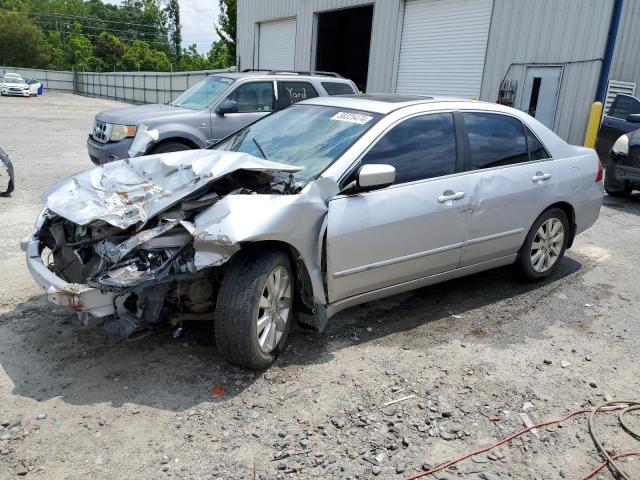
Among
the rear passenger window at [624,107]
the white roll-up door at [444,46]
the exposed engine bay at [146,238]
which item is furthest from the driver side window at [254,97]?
the white roll-up door at [444,46]

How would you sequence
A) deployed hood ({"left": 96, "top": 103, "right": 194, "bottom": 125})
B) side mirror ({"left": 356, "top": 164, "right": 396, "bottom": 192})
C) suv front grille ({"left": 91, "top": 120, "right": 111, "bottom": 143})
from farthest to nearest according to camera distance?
suv front grille ({"left": 91, "top": 120, "right": 111, "bottom": 143}) < deployed hood ({"left": 96, "top": 103, "right": 194, "bottom": 125}) < side mirror ({"left": 356, "top": 164, "right": 396, "bottom": 192})

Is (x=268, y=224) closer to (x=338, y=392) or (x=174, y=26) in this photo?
(x=338, y=392)

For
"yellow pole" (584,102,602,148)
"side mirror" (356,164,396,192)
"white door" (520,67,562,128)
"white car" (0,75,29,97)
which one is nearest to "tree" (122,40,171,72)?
"white car" (0,75,29,97)

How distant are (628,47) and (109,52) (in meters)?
78.5

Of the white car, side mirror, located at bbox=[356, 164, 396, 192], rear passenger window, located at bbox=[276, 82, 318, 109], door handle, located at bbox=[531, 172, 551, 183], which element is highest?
rear passenger window, located at bbox=[276, 82, 318, 109]

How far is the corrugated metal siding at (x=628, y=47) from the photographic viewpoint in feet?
40.0

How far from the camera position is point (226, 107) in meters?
8.35

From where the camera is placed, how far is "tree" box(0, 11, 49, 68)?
2648 inches

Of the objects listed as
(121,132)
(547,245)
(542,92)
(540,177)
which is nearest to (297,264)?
(540,177)

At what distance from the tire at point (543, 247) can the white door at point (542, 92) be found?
8825 mm

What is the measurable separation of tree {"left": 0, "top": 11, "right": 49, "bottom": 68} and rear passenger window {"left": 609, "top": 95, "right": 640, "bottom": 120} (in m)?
74.9

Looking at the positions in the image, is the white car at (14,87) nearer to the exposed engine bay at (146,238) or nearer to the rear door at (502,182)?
the exposed engine bay at (146,238)

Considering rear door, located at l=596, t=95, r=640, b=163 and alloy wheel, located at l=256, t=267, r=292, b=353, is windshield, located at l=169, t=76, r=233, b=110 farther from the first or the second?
rear door, located at l=596, t=95, r=640, b=163

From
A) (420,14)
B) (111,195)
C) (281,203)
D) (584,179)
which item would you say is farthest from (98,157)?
(420,14)
